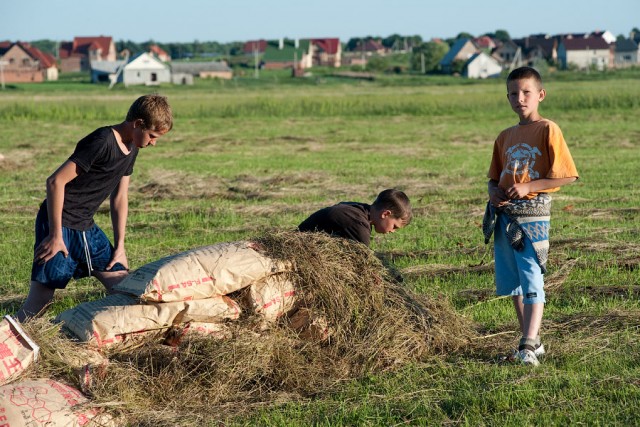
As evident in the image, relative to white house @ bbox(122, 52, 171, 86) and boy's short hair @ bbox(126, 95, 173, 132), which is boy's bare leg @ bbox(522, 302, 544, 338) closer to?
boy's short hair @ bbox(126, 95, 173, 132)

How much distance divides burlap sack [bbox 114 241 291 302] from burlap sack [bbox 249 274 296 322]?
0.07 meters

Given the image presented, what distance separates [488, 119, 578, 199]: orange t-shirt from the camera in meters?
5.52

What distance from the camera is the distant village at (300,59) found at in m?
96.1

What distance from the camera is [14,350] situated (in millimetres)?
4742

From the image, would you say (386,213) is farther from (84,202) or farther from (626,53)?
(626,53)

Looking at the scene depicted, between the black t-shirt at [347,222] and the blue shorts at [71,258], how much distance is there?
1.45m

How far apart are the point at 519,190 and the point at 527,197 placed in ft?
0.59

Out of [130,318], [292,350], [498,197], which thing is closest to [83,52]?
[130,318]

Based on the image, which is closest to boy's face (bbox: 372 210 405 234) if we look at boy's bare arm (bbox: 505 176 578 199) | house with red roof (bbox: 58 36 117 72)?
boy's bare arm (bbox: 505 176 578 199)

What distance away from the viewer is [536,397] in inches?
188

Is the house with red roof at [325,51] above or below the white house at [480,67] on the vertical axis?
above

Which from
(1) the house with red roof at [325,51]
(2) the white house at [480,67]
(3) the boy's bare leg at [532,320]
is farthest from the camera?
(1) the house with red roof at [325,51]

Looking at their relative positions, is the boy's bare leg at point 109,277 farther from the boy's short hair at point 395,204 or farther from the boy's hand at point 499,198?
the boy's hand at point 499,198

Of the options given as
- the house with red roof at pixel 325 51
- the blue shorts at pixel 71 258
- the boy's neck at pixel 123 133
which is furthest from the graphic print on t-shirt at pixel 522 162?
the house with red roof at pixel 325 51
